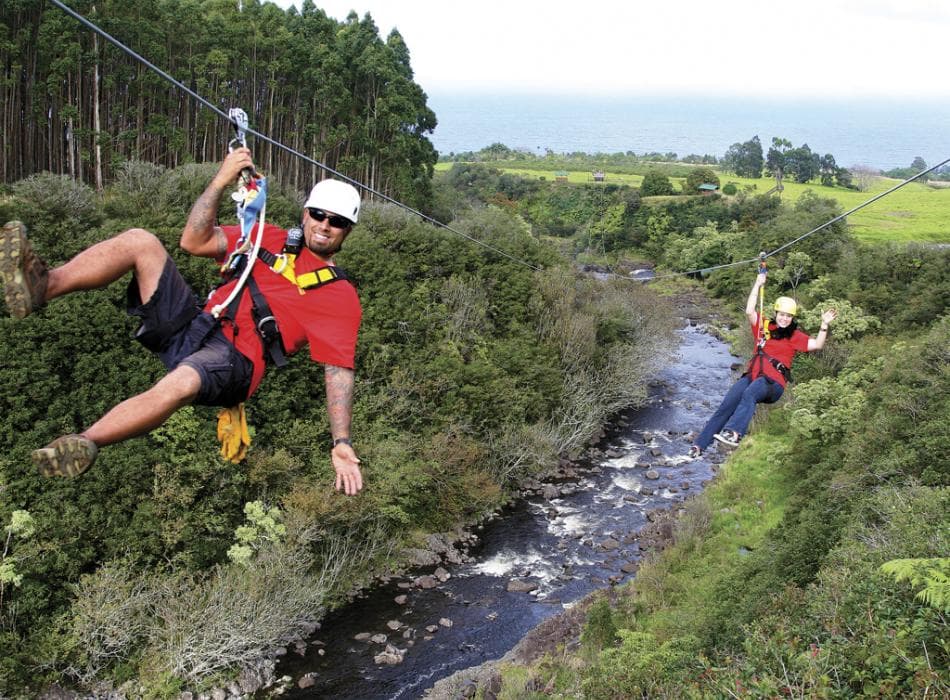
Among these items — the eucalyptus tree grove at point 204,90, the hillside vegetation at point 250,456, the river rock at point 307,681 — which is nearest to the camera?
the hillside vegetation at point 250,456

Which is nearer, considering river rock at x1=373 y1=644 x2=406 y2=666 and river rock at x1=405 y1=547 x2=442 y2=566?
river rock at x1=373 y1=644 x2=406 y2=666

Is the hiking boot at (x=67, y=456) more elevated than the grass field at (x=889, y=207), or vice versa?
the grass field at (x=889, y=207)

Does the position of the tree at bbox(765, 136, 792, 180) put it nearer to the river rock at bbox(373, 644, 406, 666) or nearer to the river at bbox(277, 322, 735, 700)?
the river at bbox(277, 322, 735, 700)

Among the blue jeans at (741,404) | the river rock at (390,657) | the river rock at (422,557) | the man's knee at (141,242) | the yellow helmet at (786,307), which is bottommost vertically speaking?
the river rock at (390,657)

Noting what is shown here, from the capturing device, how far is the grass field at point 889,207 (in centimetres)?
5700

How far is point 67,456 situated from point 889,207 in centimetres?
8153

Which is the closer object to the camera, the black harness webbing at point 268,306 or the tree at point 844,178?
the black harness webbing at point 268,306

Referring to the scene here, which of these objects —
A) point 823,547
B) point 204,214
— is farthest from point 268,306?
point 823,547

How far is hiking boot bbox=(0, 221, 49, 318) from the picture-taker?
391cm

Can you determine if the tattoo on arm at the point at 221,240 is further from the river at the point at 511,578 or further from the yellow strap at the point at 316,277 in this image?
the river at the point at 511,578

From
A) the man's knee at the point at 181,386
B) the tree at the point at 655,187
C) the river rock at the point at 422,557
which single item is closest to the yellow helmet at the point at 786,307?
the man's knee at the point at 181,386

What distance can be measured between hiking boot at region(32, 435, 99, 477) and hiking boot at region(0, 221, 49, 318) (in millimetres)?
701

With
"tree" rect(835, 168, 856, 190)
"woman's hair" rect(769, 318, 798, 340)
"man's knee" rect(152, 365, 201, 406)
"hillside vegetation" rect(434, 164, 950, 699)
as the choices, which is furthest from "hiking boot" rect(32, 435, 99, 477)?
"tree" rect(835, 168, 856, 190)

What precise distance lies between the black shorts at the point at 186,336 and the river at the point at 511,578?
539 inches
